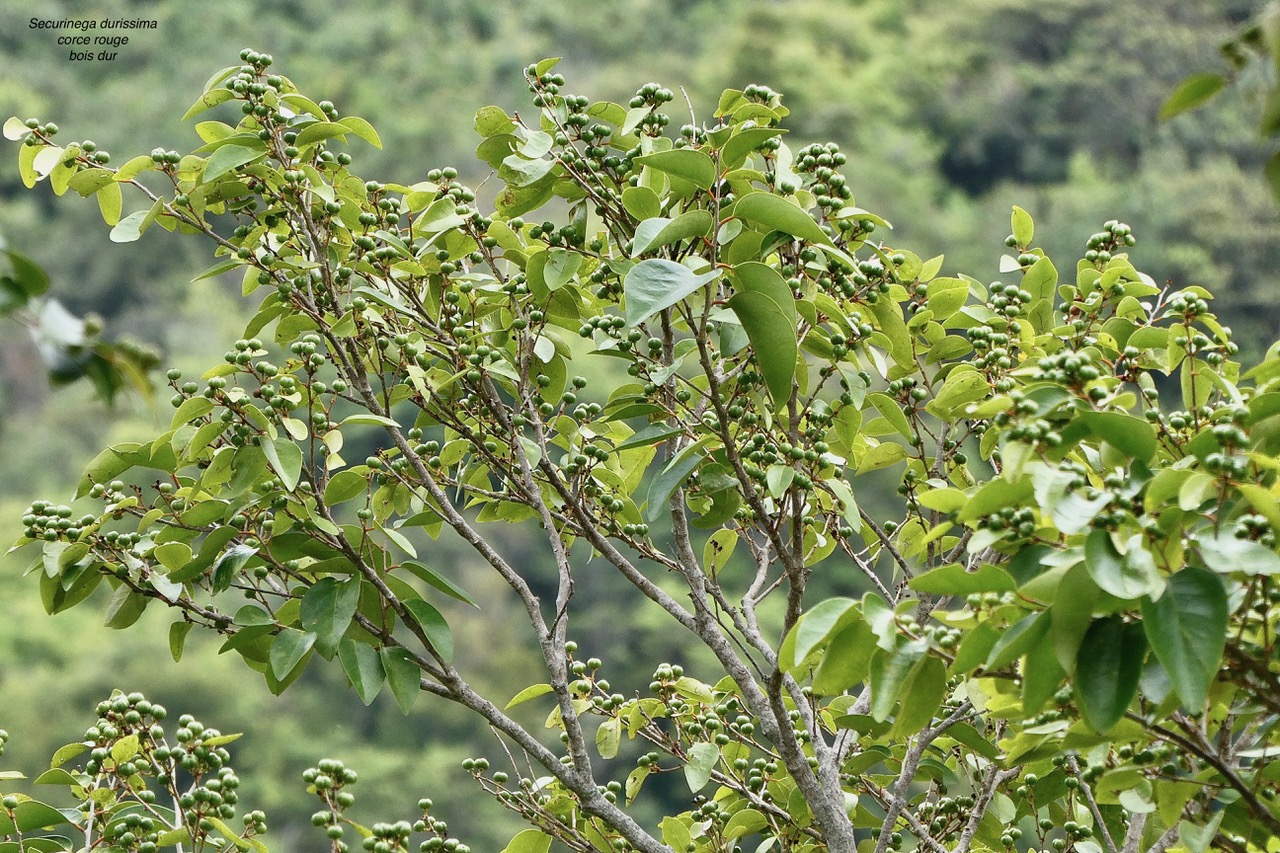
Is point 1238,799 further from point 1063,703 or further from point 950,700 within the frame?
point 950,700

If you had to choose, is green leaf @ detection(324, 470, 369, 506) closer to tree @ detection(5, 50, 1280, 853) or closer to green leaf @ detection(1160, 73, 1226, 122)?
tree @ detection(5, 50, 1280, 853)

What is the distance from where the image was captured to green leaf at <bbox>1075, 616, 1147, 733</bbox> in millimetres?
994

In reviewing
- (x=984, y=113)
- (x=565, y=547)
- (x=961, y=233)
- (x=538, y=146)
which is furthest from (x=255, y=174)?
(x=984, y=113)

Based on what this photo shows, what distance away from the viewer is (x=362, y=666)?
147 centimetres

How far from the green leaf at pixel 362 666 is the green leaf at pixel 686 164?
1.96ft

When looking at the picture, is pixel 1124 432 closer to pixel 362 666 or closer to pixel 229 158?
pixel 362 666

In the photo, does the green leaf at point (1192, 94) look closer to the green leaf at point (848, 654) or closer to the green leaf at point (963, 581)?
the green leaf at point (963, 581)

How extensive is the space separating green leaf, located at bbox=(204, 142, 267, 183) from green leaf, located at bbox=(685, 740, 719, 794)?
0.81 m

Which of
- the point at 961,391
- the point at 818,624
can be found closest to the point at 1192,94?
the point at 818,624

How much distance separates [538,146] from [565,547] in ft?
1.52

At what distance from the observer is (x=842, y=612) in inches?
43.9

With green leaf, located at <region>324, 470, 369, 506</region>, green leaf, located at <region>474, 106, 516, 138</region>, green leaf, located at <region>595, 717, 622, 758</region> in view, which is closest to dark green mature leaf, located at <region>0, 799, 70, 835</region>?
green leaf, located at <region>324, 470, 369, 506</region>

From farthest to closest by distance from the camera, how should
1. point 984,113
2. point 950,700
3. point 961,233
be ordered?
point 984,113 < point 961,233 < point 950,700

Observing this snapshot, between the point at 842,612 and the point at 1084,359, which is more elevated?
the point at 1084,359
